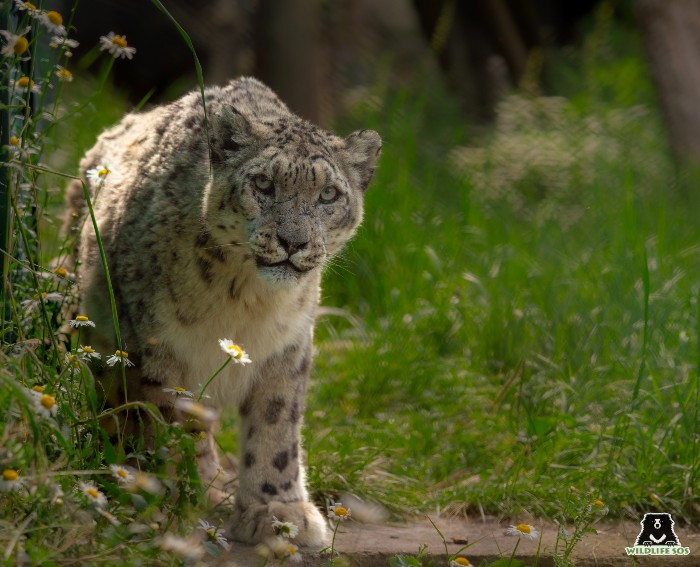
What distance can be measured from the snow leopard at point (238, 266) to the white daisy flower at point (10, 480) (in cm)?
133

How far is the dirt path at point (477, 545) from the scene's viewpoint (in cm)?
462

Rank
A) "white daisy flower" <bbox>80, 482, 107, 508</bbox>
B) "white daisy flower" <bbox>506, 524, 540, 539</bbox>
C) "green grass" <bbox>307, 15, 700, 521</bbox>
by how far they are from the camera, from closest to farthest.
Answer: "white daisy flower" <bbox>80, 482, 107, 508</bbox> → "white daisy flower" <bbox>506, 524, 540, 539</bbox> → "green grass" <bbox>307, 15, 700, 521</bbox>

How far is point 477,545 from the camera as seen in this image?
4855 millimetres

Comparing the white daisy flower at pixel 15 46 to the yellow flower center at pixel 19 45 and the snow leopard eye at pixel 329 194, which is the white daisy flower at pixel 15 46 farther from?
the snow leopard eye at pixel 329 194

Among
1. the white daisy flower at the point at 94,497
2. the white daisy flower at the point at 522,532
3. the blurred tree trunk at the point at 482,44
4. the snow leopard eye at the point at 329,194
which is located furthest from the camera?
the blurred tree trunk at the point at 482,44

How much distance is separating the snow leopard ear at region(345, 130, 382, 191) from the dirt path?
1600 mm

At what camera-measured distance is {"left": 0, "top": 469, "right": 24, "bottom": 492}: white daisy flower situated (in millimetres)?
3191

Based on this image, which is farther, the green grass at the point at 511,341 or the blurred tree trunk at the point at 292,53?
the blurred tree trunk at the point at 292,53

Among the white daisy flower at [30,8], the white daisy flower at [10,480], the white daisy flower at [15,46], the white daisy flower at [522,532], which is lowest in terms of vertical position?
the white daisy flower at [522,532]

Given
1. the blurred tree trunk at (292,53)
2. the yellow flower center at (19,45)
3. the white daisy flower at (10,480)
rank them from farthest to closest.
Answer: the blurred tree trunk at (292,53) → the yellow flower center at (19,45) → the white daisy flower at (10,480)

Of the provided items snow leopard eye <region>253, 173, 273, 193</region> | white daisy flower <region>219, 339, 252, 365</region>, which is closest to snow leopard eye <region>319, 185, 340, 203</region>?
snow leopard eye <region>253, 173, 273, 193</region>

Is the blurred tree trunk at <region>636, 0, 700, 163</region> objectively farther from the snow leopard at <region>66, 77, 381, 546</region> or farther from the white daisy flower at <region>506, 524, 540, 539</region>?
the white daisy flower at <region>506, 524, 540, 539</region>

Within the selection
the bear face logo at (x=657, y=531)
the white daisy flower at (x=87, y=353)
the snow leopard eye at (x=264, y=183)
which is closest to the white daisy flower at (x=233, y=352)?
the white daisy flower at (x=87, y=353)

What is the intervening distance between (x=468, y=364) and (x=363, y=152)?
207cm
